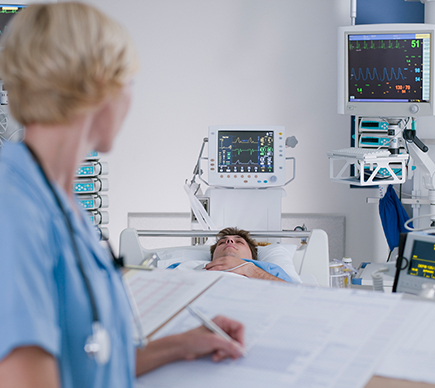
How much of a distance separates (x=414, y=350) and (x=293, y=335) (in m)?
0.22

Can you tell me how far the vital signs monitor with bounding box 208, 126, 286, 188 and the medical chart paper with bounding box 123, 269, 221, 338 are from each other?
1.79 meters

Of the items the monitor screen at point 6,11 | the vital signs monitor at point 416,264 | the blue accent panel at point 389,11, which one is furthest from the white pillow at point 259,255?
the blue accent panel at point 389,11

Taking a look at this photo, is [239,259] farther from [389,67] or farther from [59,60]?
[59,60]

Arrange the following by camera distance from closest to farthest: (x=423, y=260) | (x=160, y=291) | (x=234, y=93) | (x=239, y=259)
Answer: (x=160, y=291) → (x=423, y=260) → (x=239, y=259) → (x=234, y=93)

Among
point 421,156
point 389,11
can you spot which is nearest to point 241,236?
point 421,156

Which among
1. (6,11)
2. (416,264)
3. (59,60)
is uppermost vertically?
(6,11)

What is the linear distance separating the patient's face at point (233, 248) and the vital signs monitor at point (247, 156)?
517 mm

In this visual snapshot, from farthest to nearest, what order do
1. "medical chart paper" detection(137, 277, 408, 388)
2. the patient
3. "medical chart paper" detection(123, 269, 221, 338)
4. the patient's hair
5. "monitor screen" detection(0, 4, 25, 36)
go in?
"monitor screen" detection(0, 4, 25, 36), the patient's hair, the patient, "medical chart paper" detection(123, 269, 221, 338), "medical chart paper" detection(137, 277, 408, 388)

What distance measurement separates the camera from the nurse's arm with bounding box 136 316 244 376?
2.95ft

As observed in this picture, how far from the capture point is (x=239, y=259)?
7.96 feet

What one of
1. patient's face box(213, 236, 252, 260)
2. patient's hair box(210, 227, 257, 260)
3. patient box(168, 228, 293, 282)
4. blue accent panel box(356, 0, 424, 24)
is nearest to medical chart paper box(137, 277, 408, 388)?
patient box(168, 228, 293, 282)

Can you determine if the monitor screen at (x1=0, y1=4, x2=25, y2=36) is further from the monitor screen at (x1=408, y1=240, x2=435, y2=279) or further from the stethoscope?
the stethoscope

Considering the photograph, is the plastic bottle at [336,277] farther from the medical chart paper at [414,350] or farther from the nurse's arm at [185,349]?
the nurse's arm at [185,349]

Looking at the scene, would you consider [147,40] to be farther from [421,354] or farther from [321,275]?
[421,354]
